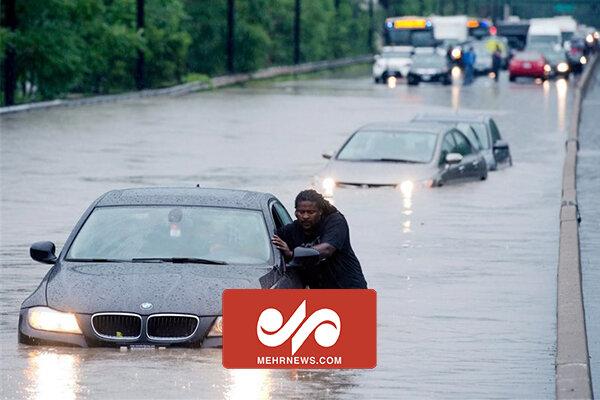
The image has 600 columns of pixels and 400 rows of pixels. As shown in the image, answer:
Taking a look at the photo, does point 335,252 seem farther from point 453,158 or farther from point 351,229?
point 453,158

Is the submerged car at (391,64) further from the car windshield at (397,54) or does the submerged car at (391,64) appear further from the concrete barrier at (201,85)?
the concrete barrier at (201,85)

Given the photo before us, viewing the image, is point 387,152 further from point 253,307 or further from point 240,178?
point 253,307

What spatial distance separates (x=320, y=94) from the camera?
71.5m

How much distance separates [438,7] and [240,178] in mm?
142993

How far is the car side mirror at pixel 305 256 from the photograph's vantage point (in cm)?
1326

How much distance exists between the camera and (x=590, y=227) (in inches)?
1033

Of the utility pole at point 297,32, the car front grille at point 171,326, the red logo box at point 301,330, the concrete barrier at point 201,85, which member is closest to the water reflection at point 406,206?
the car front grille at point 171,326

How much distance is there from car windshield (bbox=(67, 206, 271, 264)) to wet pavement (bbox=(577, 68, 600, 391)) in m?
2.61

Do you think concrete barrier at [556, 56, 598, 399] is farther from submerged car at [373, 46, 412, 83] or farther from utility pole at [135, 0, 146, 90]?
submerged car at [373, 46, 412, 83]

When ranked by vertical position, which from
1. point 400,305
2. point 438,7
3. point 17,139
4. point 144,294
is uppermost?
point 144,294

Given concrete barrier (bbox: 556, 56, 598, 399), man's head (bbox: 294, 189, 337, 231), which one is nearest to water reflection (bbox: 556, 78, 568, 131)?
concrete barrier (bbox: 556, 56, 598, 399)

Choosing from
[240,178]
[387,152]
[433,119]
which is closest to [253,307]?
[387,152]

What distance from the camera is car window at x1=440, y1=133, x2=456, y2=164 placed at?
3194cm

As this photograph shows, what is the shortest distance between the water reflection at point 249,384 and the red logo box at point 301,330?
144 millimetres
